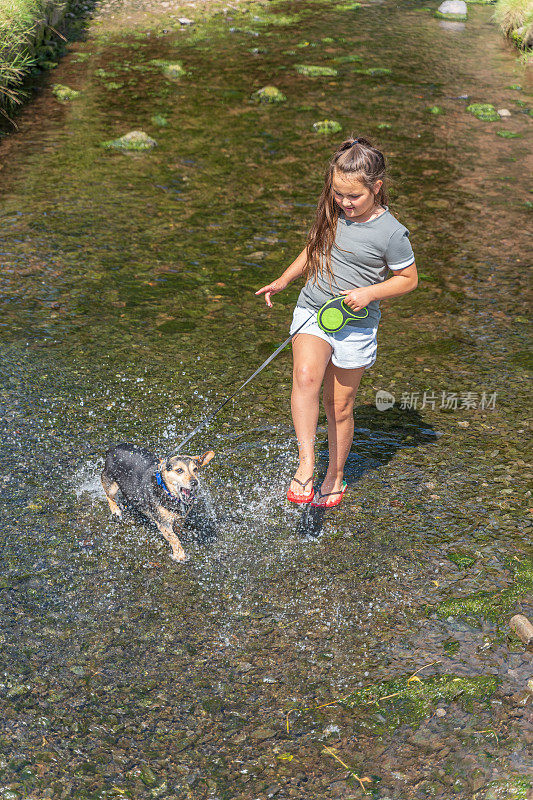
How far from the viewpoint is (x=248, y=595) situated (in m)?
4.78

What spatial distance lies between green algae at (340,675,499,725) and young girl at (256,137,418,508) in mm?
1274

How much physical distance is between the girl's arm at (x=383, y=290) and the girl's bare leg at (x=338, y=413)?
0.61m

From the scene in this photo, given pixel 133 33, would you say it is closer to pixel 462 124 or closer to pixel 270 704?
pixel 462 124

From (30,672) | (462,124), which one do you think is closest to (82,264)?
(30,672)

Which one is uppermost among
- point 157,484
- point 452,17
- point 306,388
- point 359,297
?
point 359,297

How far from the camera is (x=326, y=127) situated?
1338 centimetres

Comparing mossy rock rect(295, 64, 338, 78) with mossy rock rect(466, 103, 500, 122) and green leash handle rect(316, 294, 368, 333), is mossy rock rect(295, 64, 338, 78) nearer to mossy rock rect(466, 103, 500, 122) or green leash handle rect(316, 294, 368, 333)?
mossy rock rect(466, 103, 500, 122)

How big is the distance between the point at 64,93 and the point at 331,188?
38.5ft

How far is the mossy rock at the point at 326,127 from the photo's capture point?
43.7ft

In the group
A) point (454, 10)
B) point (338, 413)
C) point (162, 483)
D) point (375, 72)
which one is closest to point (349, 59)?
point (375, 72)

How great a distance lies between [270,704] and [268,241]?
674 cm

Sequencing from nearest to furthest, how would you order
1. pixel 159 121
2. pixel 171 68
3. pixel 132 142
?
pixel 132 142
pixel 159 121
pixel 171 68

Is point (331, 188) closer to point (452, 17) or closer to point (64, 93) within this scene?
point (64, 93)

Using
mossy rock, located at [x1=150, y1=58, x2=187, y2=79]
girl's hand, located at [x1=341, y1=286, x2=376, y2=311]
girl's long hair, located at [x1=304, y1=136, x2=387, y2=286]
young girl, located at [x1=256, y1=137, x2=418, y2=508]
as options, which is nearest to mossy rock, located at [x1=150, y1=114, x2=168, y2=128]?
mossy rock, located at [x1=150, y1=58, x2=187, y2=79]
